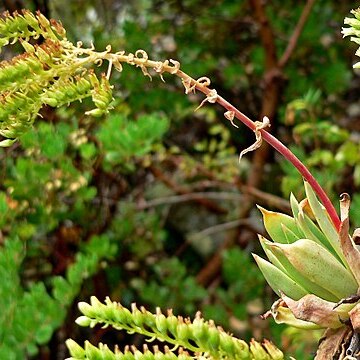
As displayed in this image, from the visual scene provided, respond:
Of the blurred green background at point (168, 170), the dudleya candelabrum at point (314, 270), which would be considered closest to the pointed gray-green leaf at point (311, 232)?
the dudleya candelabrum at point (314, 270)

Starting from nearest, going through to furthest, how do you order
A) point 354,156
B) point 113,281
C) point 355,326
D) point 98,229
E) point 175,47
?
point 355,326, point 354,156, point 98,229, point 113,281, point 175,47

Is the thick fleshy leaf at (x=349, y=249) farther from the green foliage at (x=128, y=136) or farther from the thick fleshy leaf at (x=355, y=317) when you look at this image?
the green foliage at (x=128, y=136)

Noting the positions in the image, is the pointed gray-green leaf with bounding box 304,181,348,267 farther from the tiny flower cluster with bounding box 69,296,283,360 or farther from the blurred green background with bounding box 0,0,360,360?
the blurred green background with bounding box 0,0,360,360

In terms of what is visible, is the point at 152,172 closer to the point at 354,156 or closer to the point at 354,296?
the point at 354,156

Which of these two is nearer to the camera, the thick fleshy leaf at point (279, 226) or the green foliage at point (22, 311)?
the thick fleshy leaf at point (279, 226)

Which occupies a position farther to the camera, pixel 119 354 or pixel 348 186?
pixel 348 186

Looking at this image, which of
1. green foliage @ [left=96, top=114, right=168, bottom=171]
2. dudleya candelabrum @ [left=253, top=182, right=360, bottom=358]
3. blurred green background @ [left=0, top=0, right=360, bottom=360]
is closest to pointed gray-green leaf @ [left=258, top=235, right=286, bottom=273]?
dudleya candelabrum @ [left=253, top=182, right=360, bottom=358]

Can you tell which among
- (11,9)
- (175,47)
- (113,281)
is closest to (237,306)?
(113,281)
